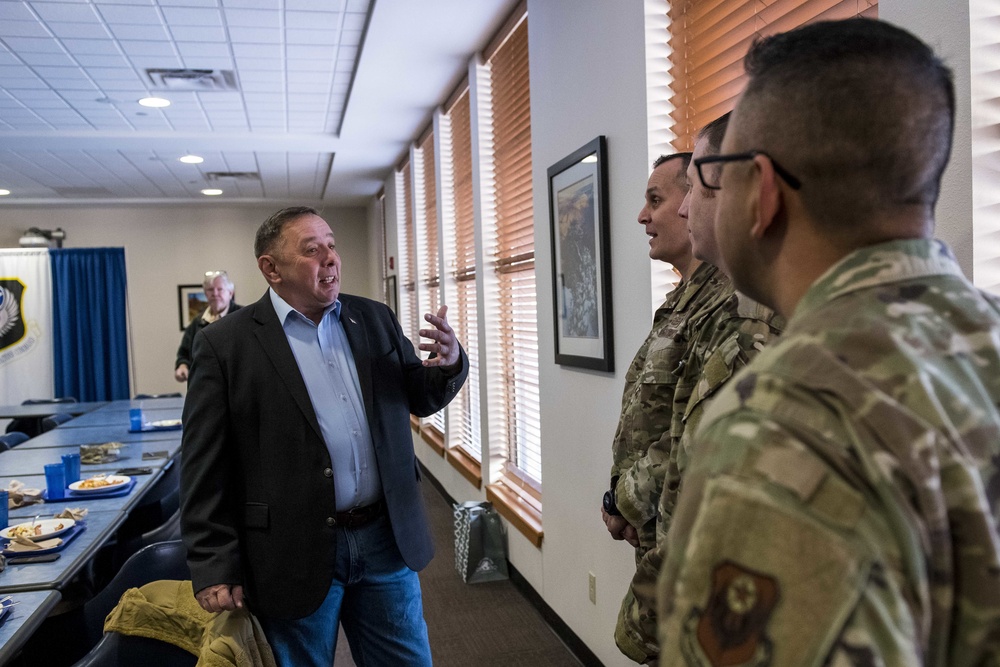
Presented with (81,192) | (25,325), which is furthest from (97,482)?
(81,192)

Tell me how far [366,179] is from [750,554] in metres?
8.30

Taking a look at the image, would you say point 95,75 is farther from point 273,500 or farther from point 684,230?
point 684,230

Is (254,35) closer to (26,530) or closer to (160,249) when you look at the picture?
(26,530)

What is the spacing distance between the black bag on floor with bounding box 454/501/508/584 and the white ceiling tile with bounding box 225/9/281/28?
2761 mm

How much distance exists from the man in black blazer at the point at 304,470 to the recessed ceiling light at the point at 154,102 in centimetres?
373

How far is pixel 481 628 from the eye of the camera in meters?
3.46

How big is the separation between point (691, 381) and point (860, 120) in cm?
92

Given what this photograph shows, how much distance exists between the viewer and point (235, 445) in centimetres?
194

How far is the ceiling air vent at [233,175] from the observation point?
313 inches

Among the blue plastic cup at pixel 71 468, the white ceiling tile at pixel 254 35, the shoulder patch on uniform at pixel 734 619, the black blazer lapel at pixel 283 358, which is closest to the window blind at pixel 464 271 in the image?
the white ceiling tile at pixel 254 35

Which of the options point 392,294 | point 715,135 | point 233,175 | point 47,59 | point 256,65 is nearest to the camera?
point 715,135

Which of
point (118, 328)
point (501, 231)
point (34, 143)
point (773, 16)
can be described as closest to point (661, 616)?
point (773, 16)

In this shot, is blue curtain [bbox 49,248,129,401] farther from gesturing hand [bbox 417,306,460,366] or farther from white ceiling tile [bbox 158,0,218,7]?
gesturing hand [bbox 417,306,460,366]

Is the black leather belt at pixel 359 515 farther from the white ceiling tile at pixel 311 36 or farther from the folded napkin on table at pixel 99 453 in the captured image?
the white ceiling tile at pixel 311 36
